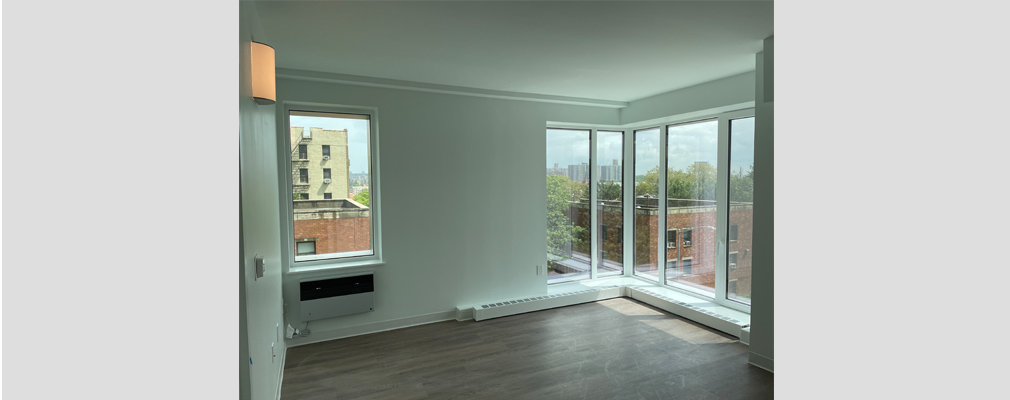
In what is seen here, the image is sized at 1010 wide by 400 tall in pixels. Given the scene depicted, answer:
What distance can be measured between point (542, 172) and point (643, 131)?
1.48 metres

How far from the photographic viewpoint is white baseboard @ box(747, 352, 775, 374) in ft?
10.7

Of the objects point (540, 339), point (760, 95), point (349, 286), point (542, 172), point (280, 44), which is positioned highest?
point (280, 44)

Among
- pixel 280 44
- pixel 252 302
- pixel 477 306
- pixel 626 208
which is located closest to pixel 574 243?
pixel 626 208

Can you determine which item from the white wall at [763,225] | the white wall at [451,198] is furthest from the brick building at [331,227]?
the white wall at [763,225]

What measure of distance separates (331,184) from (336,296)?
100cm

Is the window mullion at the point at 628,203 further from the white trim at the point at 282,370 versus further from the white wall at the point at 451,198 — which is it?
the white trim at the point at 282,370

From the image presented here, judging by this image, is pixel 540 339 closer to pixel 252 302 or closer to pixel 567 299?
pixel 567 299

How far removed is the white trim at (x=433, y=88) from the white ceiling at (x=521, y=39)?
7 cm

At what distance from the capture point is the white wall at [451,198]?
409 cm

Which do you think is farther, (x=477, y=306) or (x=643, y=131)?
(x=643, y=131)

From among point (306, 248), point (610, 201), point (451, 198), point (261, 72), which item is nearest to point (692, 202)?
A: point (610, 201)

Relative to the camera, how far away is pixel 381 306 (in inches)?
164

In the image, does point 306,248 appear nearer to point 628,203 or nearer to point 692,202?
point 628,203

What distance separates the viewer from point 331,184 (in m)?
4.08
